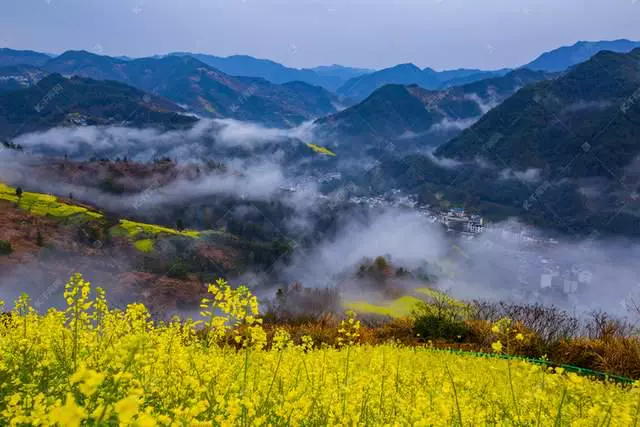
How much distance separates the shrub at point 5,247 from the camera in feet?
242

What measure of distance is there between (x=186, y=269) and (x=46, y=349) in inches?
3592

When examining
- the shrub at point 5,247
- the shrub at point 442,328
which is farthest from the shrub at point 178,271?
the shrub at point 442,328

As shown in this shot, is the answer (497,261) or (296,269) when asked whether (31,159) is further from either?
(497,261)

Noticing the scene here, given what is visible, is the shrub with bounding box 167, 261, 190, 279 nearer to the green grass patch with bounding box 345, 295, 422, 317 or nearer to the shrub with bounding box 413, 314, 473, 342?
the green grass patch with bounding box 345, 295, 422, 317

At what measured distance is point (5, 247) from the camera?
245 ft

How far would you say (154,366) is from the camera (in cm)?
506

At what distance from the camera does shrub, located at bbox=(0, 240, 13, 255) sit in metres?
73.6

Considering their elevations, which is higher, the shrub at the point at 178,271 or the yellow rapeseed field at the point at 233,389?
the yellow rapeseed field at the point at 233,389

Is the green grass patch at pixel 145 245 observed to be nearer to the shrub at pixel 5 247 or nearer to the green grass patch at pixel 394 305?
the shrub at pixel 5 247

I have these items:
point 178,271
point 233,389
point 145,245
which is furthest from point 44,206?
point 233,389

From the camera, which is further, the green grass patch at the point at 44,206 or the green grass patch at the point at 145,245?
the green grass patch at the point at 145,245

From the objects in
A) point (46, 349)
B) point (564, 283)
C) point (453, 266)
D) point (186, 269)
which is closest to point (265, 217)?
point (453, 266)

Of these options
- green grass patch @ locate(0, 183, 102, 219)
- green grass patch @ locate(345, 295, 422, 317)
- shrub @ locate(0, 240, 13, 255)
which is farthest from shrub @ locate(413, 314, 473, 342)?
green grass patch @ locate(0, 183, 102, 219)

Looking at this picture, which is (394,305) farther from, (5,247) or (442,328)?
(5,247)
